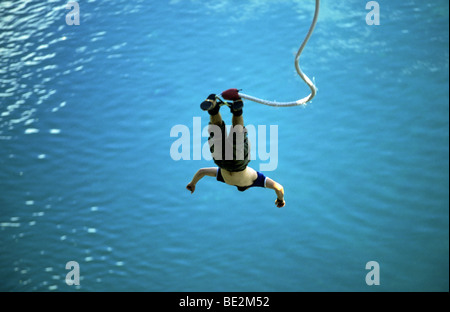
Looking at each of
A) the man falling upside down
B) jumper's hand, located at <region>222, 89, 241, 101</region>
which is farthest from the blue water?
jumper's hand, located at <region>222, 89, 241, 101</region>

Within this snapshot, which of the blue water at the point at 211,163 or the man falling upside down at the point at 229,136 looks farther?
the blue water at the point at 211,163

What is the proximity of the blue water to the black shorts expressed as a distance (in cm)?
373

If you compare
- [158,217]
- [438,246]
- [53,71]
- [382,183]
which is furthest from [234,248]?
[53,71]

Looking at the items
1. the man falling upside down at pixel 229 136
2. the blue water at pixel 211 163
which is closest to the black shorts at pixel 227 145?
the man falling upside down at pixel 229 136

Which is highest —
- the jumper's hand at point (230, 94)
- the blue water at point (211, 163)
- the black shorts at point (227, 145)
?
the blue water at point (211, 163)

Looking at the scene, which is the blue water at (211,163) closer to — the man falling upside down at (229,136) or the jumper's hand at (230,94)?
the man falling upside down at (229,136)

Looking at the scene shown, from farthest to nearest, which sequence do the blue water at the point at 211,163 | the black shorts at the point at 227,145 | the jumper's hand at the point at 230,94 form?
1. the blue water at the point at 211,163
2. the black shorts at the point at 227,145
3. the jumper's hand at the point at 230,94

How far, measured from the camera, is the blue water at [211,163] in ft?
21.3

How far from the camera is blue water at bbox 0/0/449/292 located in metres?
6.50

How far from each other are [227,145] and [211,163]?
4.24 meters

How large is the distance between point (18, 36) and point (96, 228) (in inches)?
142

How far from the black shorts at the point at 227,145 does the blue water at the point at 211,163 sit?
373 centimetres

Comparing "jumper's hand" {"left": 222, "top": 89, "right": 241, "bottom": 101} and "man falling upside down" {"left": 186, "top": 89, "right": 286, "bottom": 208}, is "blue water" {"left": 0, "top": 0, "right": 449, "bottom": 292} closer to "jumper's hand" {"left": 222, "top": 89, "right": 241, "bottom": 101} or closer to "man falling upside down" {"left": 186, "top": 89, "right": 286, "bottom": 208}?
"man falling upside down" {"left": 186, "top": 89, "right": 286, "bottom": 208}

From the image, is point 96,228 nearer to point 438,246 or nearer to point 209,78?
point 209,78
